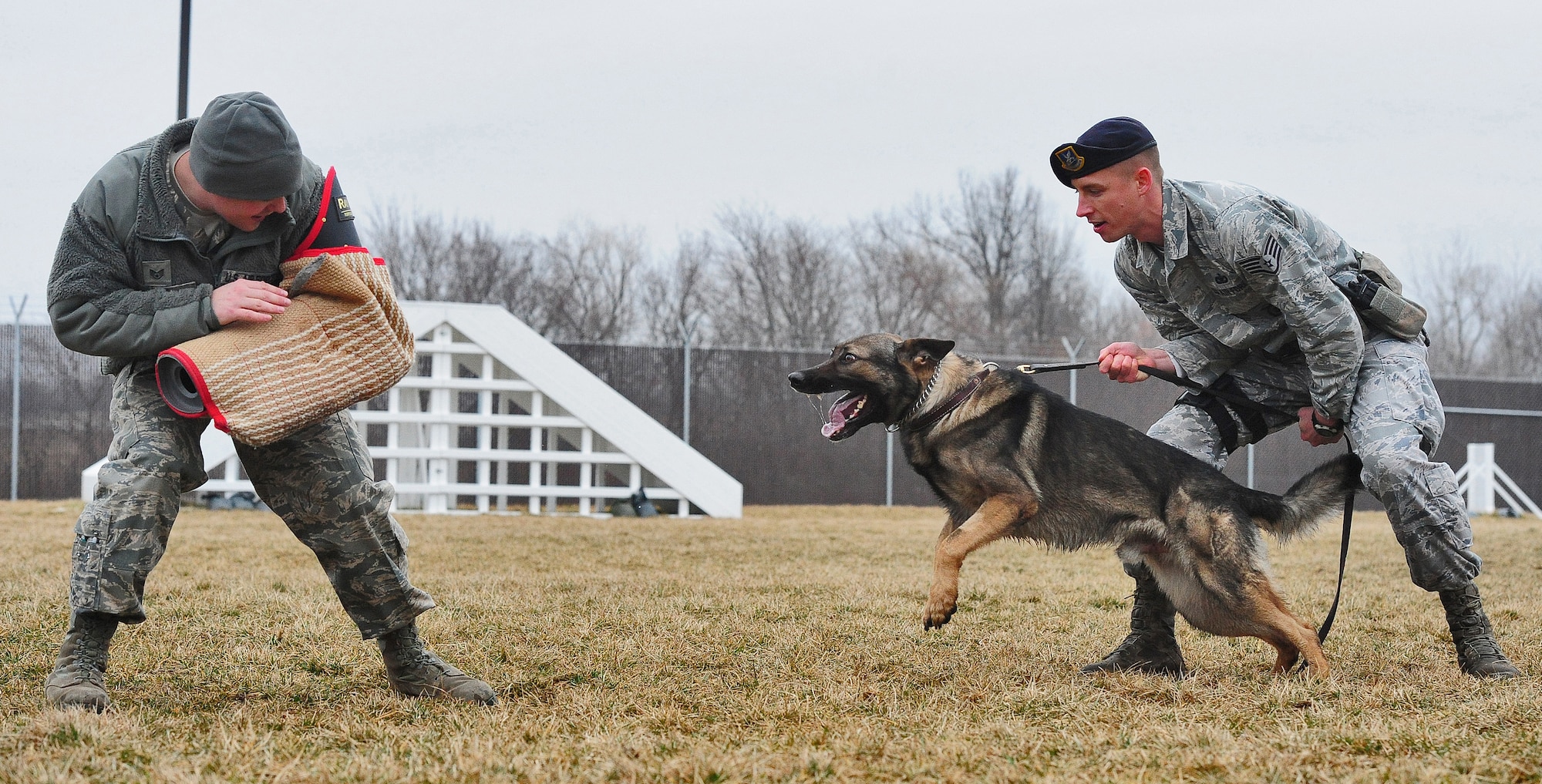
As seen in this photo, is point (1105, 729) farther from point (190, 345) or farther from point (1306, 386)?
point (190, 345)

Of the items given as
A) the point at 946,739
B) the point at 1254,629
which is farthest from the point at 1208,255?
the point at 946,739

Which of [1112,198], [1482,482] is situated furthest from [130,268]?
[1482,482]

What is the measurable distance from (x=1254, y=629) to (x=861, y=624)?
163 centimetres

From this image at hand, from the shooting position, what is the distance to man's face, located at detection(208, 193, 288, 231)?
2.76m

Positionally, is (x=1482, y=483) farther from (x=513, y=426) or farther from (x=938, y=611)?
(x=938, y=611)

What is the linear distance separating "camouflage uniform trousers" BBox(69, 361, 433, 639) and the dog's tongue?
5.13 ft

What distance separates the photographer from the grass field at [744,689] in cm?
240

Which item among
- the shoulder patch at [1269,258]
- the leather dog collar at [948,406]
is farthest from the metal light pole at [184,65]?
the shoulder patch at [1269,258]

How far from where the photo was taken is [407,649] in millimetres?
3203

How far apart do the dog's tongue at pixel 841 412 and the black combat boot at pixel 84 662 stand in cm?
229

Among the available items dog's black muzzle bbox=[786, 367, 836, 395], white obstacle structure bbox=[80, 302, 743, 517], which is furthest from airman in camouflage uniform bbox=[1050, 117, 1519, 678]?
white obstacle structure bbox=[80, 302, 743, 517]

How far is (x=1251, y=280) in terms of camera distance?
3.66 m

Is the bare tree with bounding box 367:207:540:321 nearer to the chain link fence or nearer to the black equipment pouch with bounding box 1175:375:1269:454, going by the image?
the chain link fence

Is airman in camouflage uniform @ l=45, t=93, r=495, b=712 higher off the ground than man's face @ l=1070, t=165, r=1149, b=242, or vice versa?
man's face @ l=1070, t=165, r=1149, b=242
